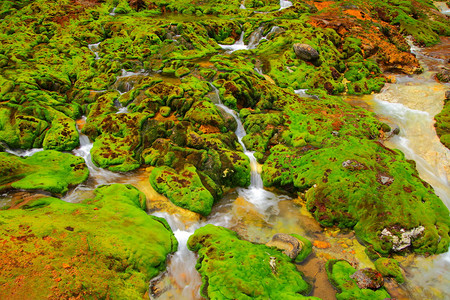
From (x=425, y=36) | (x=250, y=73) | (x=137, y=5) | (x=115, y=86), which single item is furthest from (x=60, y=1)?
(x=425, y=36)

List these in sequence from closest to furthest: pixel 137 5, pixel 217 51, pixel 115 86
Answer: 1. pixel 115 86
2. pixel 217 51
3. pixel 137 5

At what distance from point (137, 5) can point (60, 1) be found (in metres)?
8.82

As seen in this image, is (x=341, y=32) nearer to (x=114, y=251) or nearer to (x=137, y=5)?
(x=137, y=5)

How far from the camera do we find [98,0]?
3362 cm

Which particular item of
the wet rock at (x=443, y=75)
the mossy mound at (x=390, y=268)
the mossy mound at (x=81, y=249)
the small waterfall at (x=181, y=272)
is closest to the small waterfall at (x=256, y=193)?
the small waterfall at (x=181, y=272)

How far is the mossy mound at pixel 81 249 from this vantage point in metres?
7.32

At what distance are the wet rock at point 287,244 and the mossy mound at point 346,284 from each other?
132cm

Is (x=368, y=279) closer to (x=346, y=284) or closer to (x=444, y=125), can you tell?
(x=346, y=284)

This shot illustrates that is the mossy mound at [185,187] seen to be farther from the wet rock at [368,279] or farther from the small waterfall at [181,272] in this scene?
the wet rock at [368,279]

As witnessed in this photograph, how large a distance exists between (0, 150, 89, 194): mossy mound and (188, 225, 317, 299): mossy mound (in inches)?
274

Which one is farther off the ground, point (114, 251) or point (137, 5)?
point (137, 5)

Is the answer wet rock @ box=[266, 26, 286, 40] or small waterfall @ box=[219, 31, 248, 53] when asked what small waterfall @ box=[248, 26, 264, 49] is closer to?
small waterfall @ box=[219, 31, 248, 53]

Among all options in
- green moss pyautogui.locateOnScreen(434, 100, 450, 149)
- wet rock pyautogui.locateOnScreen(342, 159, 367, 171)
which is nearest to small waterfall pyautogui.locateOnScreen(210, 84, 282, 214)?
wet rock pyautogui.locateOnScreen(342, 159, 367, 171)

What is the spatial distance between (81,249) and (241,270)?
5455 mm
